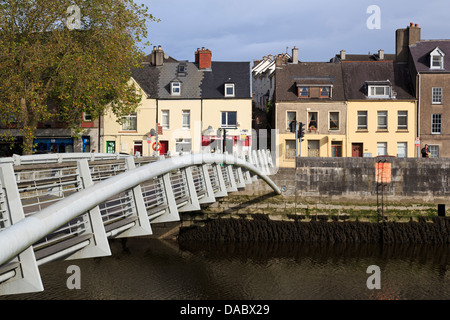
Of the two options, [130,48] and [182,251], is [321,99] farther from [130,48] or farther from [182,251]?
[182,251]

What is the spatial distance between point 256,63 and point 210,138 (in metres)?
28.1

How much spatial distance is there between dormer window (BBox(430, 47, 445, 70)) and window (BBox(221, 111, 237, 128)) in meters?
14.1

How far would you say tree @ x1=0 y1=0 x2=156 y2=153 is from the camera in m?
22.9

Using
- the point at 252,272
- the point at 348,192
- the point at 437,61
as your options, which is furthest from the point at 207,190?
the point at 437,61

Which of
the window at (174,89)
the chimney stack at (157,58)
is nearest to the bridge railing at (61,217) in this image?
the window at (174,89)

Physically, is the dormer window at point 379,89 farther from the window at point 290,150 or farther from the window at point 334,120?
the window at point 290,150

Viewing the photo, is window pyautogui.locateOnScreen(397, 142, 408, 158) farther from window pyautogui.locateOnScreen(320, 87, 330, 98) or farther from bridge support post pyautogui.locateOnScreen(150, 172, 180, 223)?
bridge support post pyautogui.locateOnScreen(150, 172, 180, 223)

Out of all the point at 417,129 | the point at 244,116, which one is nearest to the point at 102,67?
the point at 244,116

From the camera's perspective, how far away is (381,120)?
1348 inches

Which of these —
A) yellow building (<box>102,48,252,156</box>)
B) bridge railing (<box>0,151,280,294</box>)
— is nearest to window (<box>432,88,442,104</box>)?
yellow building (<box>102,48,252,156</box>)

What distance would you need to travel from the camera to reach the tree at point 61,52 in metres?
22.9

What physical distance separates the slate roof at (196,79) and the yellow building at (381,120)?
7.59 m

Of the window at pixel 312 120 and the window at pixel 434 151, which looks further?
the window at pixel 312 120

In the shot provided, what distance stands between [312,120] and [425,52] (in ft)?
31.2
